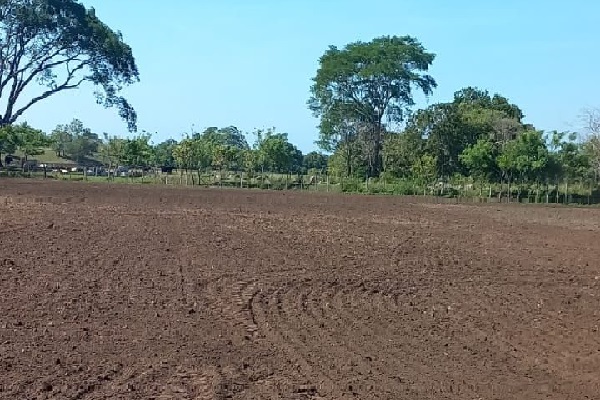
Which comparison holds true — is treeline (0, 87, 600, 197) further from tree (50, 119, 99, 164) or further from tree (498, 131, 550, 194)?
tree (50, 119, 99, 164)

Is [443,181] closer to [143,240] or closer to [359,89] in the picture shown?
[359,89]

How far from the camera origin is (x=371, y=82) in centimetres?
7588

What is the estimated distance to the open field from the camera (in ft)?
22.7

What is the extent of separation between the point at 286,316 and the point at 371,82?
222 ft

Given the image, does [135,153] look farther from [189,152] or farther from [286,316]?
[286,316]


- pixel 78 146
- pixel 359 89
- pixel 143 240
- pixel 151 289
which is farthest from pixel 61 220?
pixel 78 146

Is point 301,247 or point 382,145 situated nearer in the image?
point 301,247

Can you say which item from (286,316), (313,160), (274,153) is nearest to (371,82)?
(274,153)

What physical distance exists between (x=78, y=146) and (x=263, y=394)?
318 feet

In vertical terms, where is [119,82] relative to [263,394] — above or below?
above

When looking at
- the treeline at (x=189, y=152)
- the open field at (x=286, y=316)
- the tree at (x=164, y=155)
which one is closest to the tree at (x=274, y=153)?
the treeline at (x=189, y=152)

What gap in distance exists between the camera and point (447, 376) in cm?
732

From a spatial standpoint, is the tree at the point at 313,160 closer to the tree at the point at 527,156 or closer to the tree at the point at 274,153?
the tree at the point at 274,153

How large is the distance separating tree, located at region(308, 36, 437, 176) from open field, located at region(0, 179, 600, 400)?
56107 mm
